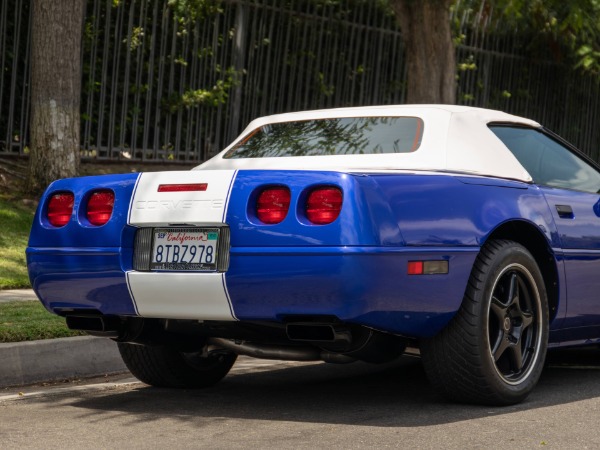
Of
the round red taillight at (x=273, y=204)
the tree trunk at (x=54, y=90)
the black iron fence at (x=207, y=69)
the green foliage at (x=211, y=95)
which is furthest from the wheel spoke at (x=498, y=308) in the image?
the green foliage at (x=211, y=95)

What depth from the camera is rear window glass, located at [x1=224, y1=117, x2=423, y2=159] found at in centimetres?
608

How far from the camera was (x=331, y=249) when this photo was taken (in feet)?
16.2

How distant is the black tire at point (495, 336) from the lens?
5.37 m

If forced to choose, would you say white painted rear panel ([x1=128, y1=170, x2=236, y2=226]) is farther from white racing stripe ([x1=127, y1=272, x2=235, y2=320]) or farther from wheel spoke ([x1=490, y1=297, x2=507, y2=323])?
wheel spoke ([x1=490, y1=297, x2=507, y2=323])

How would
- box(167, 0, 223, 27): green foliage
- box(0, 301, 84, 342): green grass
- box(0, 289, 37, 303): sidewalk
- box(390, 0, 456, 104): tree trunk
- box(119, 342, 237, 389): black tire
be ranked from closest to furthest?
box(119, 342, 237, 389): black tire, box(0, 301, 84, 342): green grass, box(0, 289, 37, 303): sidewalk, box(390, 0, 456, 104): tree trunk, box(167, 0, 223, 27): green foliage

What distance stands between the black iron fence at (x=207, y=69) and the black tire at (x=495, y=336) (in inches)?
308

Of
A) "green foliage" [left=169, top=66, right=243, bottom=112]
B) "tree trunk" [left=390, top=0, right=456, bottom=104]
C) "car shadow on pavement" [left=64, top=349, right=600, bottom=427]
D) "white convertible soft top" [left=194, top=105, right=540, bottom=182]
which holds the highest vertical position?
"tree trunk" [left=390, top=0, right=456, bottom=104]

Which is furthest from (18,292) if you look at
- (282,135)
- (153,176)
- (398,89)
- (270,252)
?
(398,89)

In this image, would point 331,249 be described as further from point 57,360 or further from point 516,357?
point 57,360

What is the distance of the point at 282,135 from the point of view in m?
6.57

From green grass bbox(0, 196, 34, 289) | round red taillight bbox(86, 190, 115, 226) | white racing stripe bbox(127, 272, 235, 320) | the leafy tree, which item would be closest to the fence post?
the leafy tree

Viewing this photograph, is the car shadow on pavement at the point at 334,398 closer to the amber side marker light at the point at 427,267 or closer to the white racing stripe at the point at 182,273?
the white racing stripe at the point at 182,273

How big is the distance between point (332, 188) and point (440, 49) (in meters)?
9.31

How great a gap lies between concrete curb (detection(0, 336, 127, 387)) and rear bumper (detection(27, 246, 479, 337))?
1.01 meters
